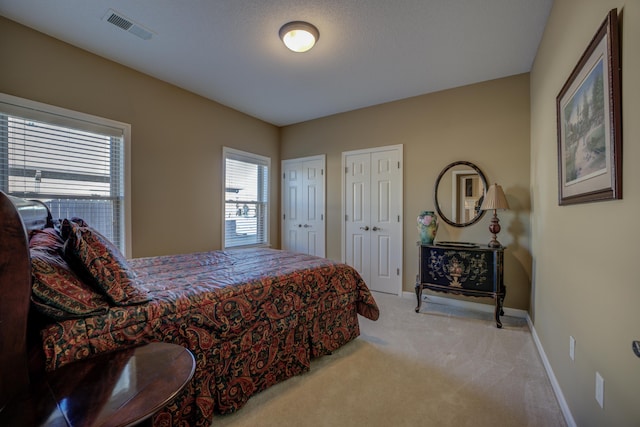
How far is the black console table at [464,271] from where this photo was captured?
289 centimetres

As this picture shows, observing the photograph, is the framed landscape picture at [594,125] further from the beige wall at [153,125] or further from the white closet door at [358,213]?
the beige wall at [153,125]

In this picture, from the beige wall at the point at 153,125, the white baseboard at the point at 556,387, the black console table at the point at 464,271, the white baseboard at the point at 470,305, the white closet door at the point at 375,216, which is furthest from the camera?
the white closet door at the point at 375,216

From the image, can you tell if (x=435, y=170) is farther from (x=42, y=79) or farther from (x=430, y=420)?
(x=42, y=79)

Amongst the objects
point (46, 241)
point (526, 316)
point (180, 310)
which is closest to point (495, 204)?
point (526, 316)

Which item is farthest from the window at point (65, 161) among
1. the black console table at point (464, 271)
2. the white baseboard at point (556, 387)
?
the white baseboard at point (556, 387)

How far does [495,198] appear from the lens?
9.68 ft

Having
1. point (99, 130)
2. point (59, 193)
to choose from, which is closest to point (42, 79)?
point (99, 130)

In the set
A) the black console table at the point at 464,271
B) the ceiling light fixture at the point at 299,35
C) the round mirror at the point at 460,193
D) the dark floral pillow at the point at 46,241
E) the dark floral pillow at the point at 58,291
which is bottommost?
the black console table at the point at 464,271

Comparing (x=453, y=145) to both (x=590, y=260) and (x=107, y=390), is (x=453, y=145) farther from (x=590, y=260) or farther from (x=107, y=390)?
(x=107, y=390)

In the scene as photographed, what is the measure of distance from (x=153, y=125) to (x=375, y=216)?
122 inches

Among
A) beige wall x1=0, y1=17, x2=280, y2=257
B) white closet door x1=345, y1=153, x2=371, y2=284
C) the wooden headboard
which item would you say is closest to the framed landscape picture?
the wooden headboard

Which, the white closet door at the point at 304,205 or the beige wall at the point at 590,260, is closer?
the beige wall at the point at 590,260

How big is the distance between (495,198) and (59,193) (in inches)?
169

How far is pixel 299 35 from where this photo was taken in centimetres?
236
